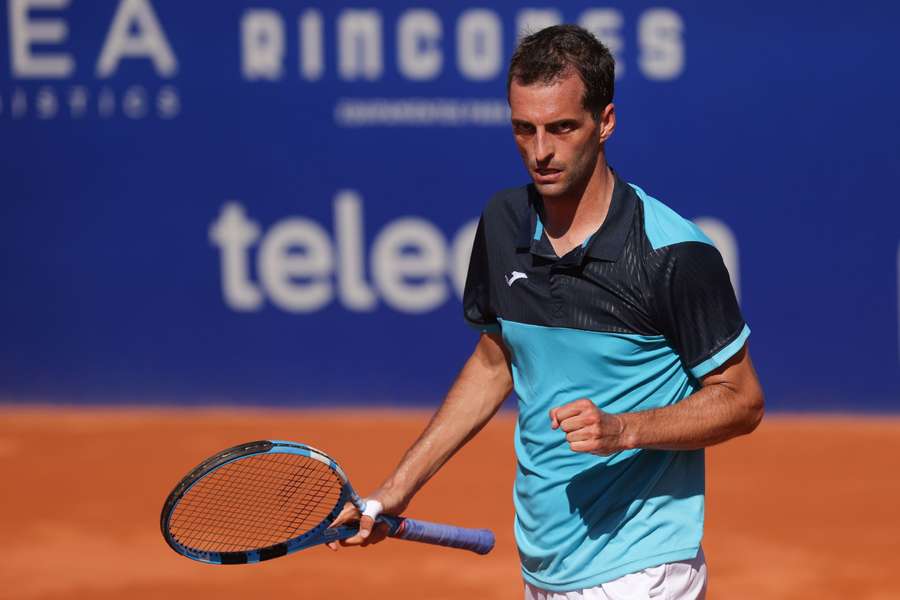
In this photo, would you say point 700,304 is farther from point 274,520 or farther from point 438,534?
point 274,520

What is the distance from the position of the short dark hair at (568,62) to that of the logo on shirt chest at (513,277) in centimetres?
35

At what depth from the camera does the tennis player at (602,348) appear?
8.07ft

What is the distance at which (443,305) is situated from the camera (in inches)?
290

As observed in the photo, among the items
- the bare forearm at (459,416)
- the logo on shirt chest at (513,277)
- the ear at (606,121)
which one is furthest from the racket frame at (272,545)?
the ear at (606,121)

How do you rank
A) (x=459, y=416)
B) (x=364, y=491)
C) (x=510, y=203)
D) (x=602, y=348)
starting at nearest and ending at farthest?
(x=602, y=348) < (x=510, y=203) < (x=459, y=416) < (x=364, y=491)

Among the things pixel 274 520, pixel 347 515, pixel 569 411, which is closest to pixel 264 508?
pixel 274 520

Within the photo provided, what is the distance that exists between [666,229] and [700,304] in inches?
6.5

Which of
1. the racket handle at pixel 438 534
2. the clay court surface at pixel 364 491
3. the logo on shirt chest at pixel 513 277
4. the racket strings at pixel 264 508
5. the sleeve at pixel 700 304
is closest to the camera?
the sleeve at pixel 700 304

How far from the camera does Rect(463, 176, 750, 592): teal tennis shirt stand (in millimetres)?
2465

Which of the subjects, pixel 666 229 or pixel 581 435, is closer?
pixel 581 435

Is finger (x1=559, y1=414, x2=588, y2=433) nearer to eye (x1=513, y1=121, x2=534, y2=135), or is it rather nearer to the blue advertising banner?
eye (x1=513, y1=121, x2=534, y2=135)

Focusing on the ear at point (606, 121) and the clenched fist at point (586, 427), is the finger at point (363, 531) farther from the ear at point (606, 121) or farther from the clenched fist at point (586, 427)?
the ear at point (606, 121)

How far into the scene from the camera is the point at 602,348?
2525 mm

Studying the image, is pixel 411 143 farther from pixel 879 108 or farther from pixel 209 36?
pixel 879 108
